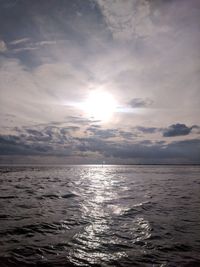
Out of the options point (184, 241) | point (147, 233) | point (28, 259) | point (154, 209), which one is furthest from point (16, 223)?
point (154, 209)

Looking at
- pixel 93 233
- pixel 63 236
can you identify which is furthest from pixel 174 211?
pixel 63 236

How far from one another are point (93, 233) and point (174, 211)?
6.79 m

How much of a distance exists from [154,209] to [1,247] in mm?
10152

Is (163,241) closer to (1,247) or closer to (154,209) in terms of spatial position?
(1,247)

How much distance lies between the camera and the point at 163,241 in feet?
30.6

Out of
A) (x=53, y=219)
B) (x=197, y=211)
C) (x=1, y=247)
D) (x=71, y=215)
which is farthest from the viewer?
(x=197, y=211)

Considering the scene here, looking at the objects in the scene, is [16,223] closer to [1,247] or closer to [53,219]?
[53,219]

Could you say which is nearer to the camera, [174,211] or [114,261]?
[114,261]

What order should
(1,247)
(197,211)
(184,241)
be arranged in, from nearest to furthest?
(1,247)
(184,241)
(197,211)

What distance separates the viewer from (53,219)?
12.5 m

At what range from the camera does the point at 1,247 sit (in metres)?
8.20

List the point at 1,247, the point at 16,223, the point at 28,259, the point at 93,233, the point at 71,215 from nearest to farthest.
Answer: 1. the point at 28,259
2. the point at 1,247
3. the point at 93,233
4. the point at 16,223
5. the point at 71,215

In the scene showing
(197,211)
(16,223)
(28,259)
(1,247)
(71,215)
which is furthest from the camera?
(197,211)

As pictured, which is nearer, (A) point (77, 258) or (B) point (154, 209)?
(A) point (77, 258)
